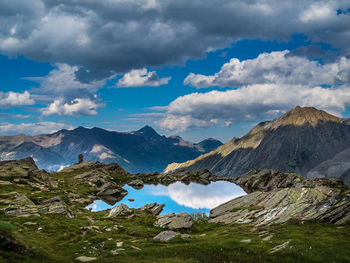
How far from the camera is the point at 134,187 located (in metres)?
171

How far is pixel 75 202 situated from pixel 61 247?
63519mm

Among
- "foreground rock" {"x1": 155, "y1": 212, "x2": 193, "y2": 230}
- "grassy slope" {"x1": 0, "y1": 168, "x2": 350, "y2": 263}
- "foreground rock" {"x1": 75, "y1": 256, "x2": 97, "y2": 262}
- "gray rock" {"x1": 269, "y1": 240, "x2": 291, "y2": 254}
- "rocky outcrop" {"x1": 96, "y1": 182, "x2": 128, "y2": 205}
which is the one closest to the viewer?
"grassy slope" {"x1": 0, "y1": 168, "x2": 350, "y2": 263}

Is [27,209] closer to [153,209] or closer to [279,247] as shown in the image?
[153,209]

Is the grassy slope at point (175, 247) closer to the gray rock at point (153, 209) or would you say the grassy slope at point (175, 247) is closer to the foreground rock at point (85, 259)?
the foreground rock at point (85, 259)

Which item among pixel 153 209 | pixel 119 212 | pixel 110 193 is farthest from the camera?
pixel 110 193

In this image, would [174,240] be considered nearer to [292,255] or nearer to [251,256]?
[251,256]

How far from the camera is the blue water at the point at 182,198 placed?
108463 mm

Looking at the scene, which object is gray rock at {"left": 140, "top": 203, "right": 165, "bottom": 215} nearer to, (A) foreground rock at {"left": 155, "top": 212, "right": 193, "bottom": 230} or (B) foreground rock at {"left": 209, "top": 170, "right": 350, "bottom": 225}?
(B) foreground rock at {"left": 209, "top": 170, "right": 350, "bottom": 225}

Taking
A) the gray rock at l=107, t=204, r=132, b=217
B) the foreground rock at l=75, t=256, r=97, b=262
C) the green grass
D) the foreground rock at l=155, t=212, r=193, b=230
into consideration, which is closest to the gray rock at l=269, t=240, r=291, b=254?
the green grass

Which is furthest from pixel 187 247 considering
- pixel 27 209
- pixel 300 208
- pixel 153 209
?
pixel 153 209

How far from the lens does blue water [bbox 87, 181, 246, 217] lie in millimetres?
108463

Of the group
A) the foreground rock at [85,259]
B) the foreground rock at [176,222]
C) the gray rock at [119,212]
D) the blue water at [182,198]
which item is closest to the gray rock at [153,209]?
the blue water at [182,198]

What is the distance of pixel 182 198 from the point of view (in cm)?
13762

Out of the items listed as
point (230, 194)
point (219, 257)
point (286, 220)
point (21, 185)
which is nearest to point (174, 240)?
point (219, 257)
